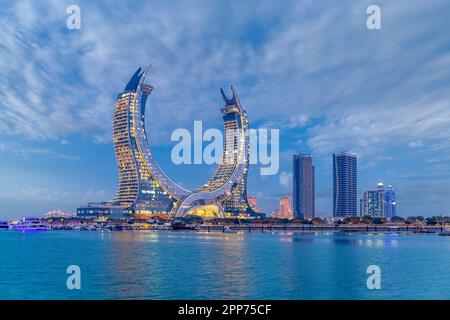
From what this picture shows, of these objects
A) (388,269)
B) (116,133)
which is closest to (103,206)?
(116,133)

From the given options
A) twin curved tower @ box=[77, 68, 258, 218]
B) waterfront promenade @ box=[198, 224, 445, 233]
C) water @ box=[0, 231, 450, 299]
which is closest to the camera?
water @ box=[0, 231, 450, 299]

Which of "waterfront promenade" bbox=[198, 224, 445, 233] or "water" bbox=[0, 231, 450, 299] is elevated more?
"water" bbox=[0, 231, 450, 299]

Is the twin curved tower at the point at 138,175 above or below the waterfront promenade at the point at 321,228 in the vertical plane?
above

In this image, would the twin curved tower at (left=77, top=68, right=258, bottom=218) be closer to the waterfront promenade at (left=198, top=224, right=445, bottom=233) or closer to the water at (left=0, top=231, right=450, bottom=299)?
the waterfront promenade at (left=198, top=224, right=445, bottom=233)

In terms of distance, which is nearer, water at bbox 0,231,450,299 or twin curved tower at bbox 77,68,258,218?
water at bbox 0,231,450,299

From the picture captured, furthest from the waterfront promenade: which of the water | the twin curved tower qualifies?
the water

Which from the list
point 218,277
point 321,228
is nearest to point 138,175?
point 321,228

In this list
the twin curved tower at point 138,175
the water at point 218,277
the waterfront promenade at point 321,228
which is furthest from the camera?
the waterfront promenade at point 321,228

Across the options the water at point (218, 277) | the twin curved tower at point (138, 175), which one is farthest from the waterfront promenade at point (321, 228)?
the water at point (218, 277)

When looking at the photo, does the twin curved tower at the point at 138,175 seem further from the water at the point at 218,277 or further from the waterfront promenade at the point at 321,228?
the water at the point at 218,277

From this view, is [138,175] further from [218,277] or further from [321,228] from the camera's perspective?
[218,277]

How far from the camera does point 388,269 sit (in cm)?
4650

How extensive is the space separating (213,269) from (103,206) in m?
143
